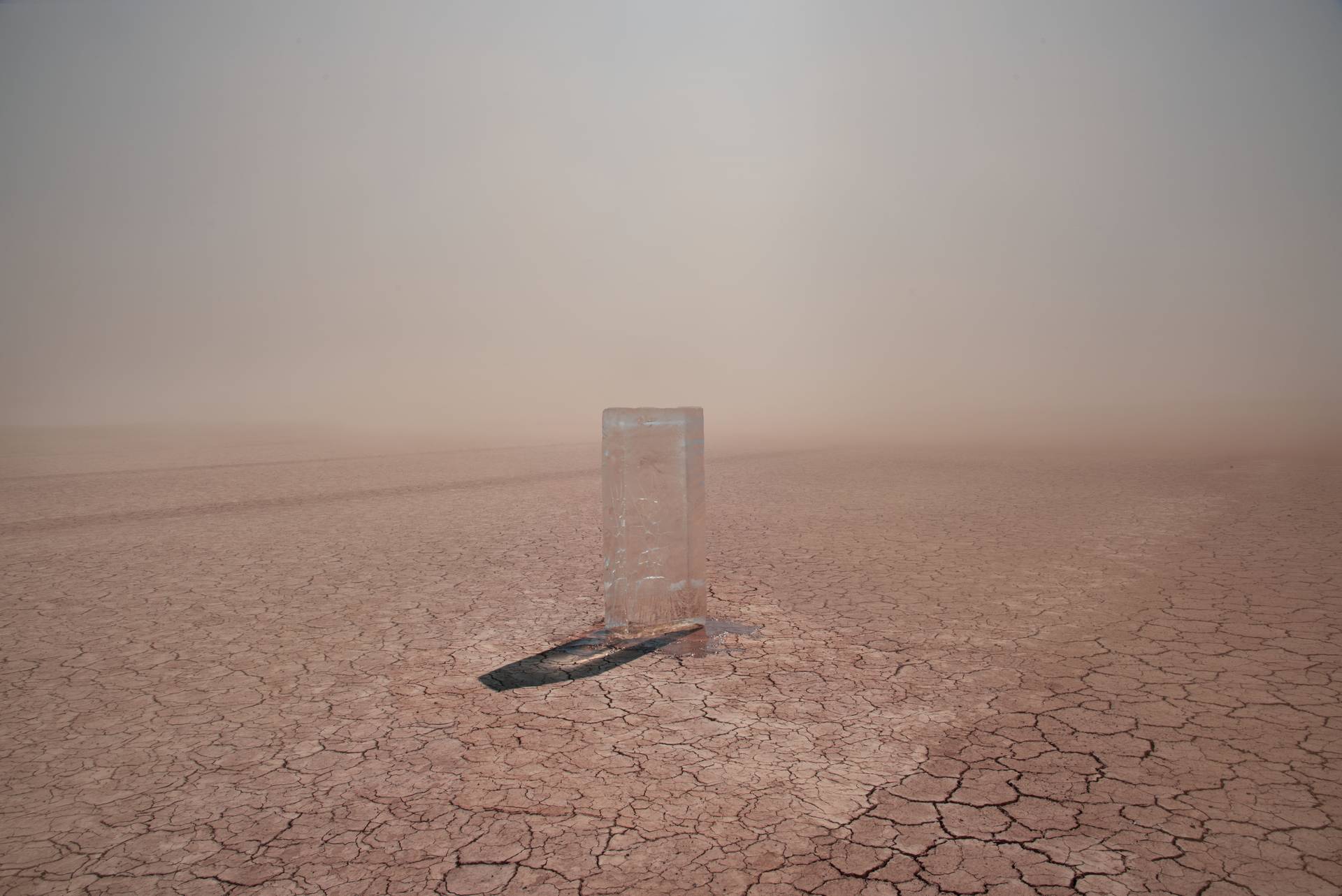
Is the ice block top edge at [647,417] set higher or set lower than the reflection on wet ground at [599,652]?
higher

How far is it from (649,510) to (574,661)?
0.80m

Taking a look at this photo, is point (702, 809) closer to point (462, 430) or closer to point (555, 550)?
point (555, 550)

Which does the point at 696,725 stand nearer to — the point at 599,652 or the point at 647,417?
the point at 599,652

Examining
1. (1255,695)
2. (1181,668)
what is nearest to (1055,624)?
(1181,668)

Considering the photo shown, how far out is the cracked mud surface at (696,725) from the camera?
79.7 inches

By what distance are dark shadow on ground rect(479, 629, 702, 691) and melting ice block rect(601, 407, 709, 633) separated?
117 millimetres

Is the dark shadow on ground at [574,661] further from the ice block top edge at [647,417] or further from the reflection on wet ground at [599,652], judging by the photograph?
the ice block top edge at [647,417]

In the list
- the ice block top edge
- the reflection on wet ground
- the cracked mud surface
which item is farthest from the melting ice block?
the cracked mud surface

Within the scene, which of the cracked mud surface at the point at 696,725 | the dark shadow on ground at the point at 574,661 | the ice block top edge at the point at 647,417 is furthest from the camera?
the ice block top edge at the point at 647,417

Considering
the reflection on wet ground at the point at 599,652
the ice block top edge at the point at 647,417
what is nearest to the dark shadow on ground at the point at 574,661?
the reflection on wet ground at the point at 599,652

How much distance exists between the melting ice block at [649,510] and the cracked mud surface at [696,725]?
43 centimetres

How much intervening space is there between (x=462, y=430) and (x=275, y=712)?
31.7m

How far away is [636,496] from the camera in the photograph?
151 inches

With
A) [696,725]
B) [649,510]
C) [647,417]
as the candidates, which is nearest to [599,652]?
[649,510]
